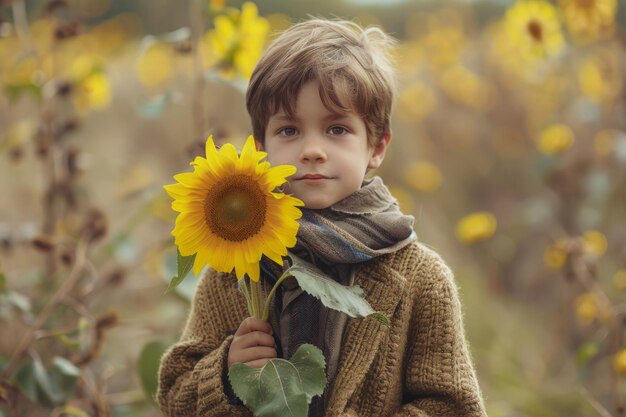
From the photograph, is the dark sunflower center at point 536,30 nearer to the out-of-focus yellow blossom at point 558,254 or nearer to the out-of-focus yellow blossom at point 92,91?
the out-of-focus yellow blossom at point 558,254

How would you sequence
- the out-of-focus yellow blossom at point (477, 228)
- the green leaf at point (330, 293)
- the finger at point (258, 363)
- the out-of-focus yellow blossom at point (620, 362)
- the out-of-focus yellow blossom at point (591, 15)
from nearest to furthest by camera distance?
the green leaf at point (330, 293) → the finger at point (258, 363) → the out-of-focus yellow blossom at point (620, 362) → the out-of-focus yellow blossom at point (591, 15) → the out-of-focus yellow blossom at point (477, 228)

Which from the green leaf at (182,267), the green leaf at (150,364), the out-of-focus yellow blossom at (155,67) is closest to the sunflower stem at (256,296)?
the green leaf at (182,267)

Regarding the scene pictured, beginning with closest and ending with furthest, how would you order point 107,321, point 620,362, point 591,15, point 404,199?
1. point 107,321
2. point 620,362
3. point 591,15
4. point 404,199

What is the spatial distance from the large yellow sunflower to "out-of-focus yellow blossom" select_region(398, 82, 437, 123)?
3.38 m

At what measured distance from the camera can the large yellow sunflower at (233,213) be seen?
1.22 meters

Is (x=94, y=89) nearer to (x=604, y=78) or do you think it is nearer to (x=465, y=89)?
(x=604, y=78)

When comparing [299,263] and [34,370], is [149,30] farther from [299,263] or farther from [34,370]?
[299,263]

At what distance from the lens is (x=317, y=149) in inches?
53.2

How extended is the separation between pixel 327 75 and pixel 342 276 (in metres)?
0.31

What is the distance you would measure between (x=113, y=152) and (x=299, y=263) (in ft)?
9.80

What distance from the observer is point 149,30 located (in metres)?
5.13

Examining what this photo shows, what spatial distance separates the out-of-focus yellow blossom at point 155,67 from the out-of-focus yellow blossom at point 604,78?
1.92 meters

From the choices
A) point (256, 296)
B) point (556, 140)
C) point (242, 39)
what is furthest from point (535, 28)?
point (256, 296)

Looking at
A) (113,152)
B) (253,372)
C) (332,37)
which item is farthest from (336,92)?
(113,152)
